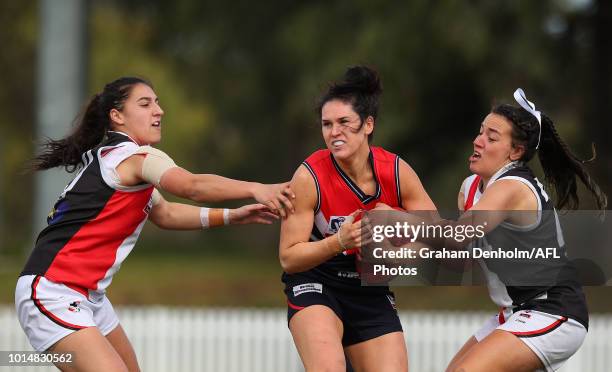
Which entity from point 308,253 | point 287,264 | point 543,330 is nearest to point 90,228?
point 287,264

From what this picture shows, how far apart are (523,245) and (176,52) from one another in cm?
1811

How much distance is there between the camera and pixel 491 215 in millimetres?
5668

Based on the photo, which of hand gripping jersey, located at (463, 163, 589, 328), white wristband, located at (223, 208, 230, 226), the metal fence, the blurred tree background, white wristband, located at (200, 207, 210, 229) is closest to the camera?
hand gripping jersey, located at (463, 163, 589, 328)

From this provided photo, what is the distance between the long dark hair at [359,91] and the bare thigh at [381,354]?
130 centimetres

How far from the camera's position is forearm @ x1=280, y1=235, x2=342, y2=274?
18.6 feet

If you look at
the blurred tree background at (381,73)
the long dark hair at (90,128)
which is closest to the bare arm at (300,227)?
the long dark hair at (90,128)

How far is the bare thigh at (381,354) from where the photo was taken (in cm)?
596

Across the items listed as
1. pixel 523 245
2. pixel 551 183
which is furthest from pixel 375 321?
pixel 551 183

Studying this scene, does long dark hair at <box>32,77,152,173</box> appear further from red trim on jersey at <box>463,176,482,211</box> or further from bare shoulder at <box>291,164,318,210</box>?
red trim on jersey at <box>463,176,482,211</box>

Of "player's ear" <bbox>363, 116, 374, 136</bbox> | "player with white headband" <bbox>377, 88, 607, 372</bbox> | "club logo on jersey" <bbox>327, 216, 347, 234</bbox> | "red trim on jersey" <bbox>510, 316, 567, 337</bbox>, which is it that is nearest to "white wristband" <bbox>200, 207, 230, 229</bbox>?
"club logo on jersey" <bbox>327, 216, 347, 234</bbox>

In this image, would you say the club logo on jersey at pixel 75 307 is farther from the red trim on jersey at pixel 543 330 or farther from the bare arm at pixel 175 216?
the red trim on jersey at pixel 543 330

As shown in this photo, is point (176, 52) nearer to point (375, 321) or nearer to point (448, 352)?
point (448, 352)

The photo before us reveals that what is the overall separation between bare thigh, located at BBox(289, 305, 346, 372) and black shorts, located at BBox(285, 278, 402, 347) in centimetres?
11

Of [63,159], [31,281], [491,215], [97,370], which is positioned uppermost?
[63,159]
